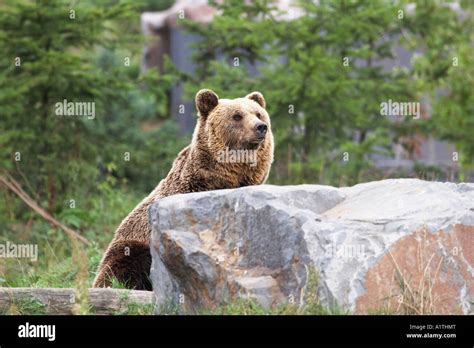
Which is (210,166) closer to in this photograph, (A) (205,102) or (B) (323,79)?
(A) (205,102)

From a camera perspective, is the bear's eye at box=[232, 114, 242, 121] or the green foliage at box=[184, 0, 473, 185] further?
the green foliage at box=[184, 0, 473, 185]

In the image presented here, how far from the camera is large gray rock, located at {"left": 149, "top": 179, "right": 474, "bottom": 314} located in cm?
608

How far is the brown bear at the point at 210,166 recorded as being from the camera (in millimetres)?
7641

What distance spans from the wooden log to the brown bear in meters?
0.68

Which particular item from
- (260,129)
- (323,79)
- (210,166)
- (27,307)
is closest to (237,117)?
(260,129)

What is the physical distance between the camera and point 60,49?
13.4 meters

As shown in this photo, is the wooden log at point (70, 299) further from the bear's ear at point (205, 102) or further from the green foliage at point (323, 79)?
the green foliage at point (323, 79)

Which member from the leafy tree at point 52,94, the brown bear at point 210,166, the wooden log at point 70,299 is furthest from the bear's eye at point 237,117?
the leafy tree at point 52,94

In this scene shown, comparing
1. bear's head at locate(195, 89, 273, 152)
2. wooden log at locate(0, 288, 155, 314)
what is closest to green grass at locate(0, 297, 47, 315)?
wooden log at locate(0, 288, 155, 314)

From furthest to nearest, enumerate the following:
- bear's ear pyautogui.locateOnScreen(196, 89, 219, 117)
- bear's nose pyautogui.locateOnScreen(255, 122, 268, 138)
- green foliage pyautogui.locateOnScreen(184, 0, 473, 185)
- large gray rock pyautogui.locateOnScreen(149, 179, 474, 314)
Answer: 1. green foliage pyautogui.locateOnScreen(184, 0, 473, 185)
2. bear's ear pyautogui.locateOnScreen(196, 89, 219, 117)
3. bear's nose pyautogui.locateOnScreen(255, 122, 268, 138)
4. large gray rock pyautogui.locateOnScreen(149, 179, 474, 314)

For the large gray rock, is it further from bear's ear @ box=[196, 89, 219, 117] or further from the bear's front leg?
bear's ear @ box=[196, 89, 219, 117]

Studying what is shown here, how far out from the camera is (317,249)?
6113mm

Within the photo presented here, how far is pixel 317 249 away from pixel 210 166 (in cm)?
183

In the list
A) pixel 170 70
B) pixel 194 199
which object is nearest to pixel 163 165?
pixel 170 70
